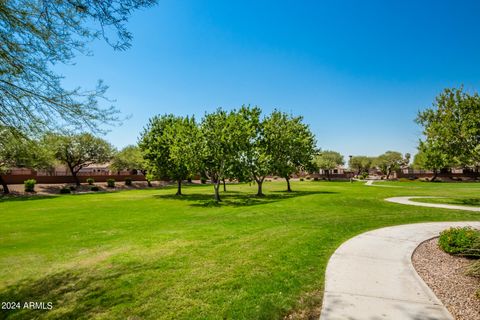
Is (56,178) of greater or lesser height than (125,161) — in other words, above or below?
below

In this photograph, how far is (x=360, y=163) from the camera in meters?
108

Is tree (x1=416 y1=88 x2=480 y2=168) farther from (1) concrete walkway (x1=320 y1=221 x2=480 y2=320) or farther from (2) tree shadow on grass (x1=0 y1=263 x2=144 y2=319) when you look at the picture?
(2) tree shadow on grass (x1=0 y1=263 x2=144 y2=319)

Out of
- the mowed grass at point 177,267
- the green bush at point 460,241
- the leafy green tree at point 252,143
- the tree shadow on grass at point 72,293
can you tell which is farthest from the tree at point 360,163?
the tree shadow on grass at point 72,293

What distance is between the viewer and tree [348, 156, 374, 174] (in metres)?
107

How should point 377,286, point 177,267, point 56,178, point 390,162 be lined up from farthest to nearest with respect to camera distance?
point 390,162, point 56,178, point 177,267, point 377,286

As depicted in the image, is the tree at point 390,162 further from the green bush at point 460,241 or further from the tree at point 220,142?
the green bush at point 460,241

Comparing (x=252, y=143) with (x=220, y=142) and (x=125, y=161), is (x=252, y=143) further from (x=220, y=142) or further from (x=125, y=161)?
(x=125, y=161)

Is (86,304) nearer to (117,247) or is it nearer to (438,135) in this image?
(117,247)

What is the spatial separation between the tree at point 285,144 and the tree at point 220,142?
26.0ft

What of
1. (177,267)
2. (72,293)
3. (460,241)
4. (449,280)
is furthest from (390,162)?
(72,293)

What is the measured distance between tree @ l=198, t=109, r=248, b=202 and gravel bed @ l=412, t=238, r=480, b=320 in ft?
62.0

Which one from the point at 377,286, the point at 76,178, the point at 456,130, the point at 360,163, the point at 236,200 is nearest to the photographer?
the point at 377,286

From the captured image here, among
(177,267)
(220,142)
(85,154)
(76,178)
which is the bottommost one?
(177,267)

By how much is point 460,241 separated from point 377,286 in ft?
13.9
